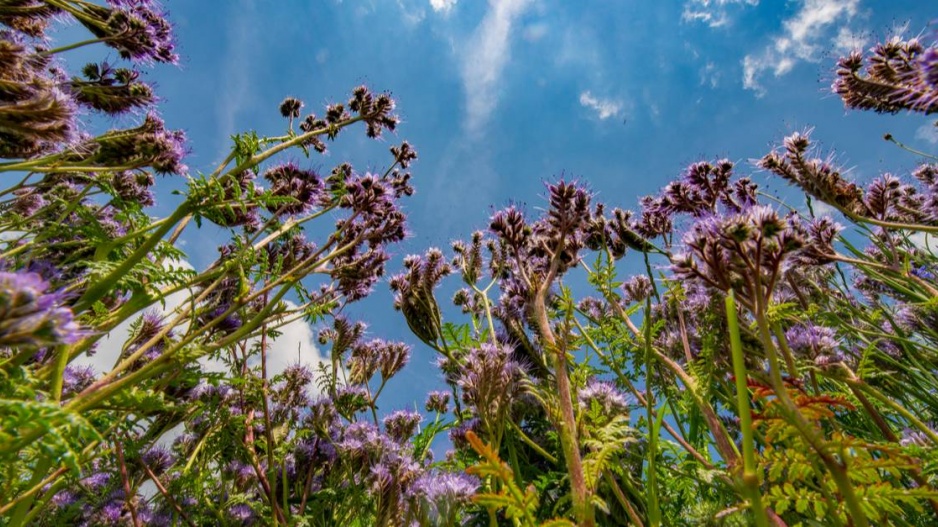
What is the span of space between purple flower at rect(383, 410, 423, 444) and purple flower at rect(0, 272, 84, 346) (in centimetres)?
391

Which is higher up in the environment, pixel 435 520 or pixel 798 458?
pixel 798 458

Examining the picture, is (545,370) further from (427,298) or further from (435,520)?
(435,520)

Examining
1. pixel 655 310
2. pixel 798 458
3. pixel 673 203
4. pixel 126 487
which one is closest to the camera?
pixel 798 458

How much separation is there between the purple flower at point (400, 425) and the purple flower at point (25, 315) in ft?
12.8

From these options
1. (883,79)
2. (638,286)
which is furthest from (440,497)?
(883,79)

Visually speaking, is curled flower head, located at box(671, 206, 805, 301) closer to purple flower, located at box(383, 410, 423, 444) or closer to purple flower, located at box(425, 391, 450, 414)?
purple flower, located at box(383, 410, 423, 444)

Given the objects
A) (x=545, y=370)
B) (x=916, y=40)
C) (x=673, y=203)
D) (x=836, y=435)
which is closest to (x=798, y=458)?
(x=836, y=435)

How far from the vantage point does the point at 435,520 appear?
2.18 metres

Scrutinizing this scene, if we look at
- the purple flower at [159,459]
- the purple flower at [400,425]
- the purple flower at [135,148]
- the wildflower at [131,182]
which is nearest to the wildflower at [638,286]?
the purple flower at [400,425]

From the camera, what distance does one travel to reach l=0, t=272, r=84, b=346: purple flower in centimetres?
104

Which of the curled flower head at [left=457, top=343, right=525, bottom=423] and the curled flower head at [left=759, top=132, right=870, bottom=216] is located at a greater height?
the curled flower head at [left=759, top=132, right=870, bottom=216]

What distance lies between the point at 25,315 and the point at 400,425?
4.02m

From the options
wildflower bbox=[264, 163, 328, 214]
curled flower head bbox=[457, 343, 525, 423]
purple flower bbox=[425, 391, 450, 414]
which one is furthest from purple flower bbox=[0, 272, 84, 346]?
purple flower bbox=[425, 391, 450, 414]

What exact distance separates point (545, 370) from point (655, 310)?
133 centimetres
